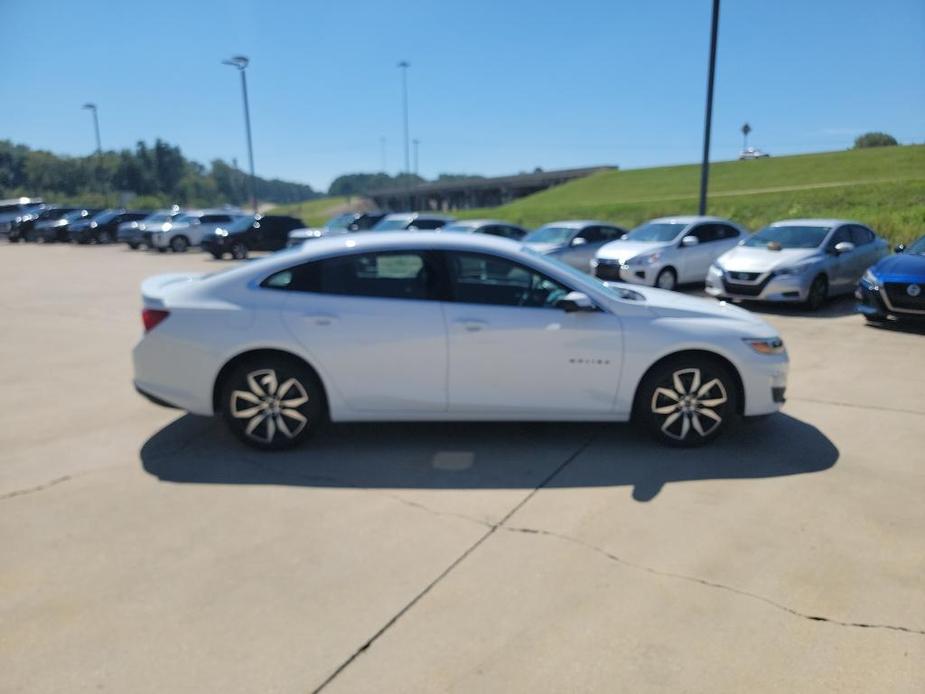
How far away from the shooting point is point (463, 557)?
3.25 m

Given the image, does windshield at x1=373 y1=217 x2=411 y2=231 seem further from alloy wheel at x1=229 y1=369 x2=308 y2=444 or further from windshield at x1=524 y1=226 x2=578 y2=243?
alloy wheel at x1=229 y1=369 x2=308 y2=444

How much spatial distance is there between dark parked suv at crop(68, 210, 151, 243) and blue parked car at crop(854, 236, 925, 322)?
33.3m

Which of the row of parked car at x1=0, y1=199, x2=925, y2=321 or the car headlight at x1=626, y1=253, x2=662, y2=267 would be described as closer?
the row of parked car at x1=0, y1=199, x2=925, y2=321

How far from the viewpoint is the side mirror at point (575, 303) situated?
4371 millimetres

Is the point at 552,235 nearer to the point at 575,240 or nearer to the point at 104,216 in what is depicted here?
the point at 575,240

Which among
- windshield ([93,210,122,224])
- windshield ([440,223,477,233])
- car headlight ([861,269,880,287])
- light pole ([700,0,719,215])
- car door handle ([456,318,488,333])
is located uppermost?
light pole ([700,0,719,215])

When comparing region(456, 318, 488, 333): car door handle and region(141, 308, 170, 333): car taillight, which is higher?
region(141, 308, 170, 333): car taillight

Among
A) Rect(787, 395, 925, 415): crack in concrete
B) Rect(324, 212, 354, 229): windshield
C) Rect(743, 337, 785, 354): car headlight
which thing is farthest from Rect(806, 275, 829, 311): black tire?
Rect(324, 212, 354, 229): windshield

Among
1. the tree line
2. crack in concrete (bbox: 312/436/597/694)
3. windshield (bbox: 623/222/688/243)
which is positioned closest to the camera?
crack in concrete (bbox: 312/436/597/694)

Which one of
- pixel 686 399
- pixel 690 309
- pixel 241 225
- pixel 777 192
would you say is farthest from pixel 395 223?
pixel 777 192

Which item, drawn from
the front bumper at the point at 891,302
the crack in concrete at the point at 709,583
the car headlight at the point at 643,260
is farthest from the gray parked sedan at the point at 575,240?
the crack in concrete at the point at 709,583

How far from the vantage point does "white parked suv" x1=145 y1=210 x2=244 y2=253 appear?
27000 millimetres

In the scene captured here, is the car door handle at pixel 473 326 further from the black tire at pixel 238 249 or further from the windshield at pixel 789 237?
the black tire at pixel 238 249

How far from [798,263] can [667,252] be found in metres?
2.80
